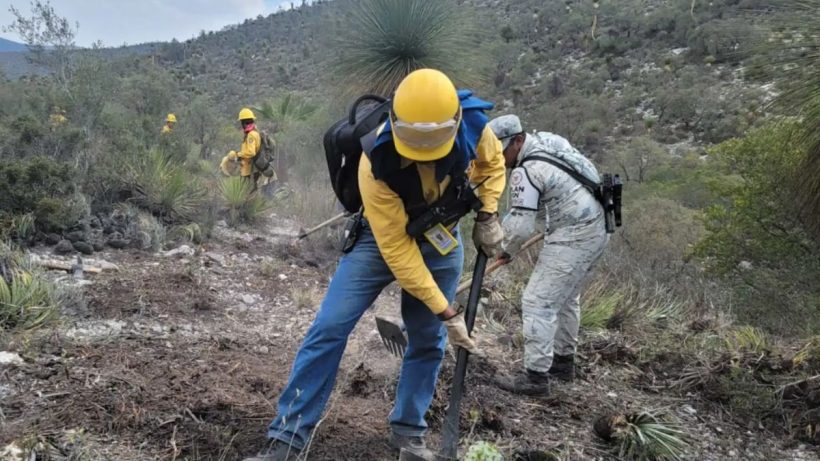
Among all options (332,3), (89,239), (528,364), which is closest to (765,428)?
(528,364)

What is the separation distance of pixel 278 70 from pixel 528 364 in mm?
36332

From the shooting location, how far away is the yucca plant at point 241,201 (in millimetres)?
8562

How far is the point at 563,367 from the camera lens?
3.92m

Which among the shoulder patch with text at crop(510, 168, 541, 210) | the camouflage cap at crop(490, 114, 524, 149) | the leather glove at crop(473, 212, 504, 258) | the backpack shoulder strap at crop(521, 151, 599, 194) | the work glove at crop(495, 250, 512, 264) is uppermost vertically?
the camouflage cap at crop(490, 114, 524, 149)

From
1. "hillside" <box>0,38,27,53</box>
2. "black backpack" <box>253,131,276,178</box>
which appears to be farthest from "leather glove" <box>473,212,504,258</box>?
"hillside" <box>0,38,27,53</box>

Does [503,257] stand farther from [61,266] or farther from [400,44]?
[400,44]

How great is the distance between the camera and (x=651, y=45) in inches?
1257

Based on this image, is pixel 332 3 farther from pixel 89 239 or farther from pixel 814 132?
pixel 814 132

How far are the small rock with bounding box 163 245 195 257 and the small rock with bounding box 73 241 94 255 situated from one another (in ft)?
2.41

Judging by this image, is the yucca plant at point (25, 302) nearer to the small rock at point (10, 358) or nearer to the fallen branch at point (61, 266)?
the small rock at point (10, 358)

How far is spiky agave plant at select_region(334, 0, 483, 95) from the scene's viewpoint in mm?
7469

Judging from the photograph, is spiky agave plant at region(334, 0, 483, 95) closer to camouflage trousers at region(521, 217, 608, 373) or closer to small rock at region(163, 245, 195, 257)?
small rock at region(163, 245, 195, 257)

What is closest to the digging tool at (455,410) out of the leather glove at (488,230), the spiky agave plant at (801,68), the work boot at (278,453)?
the leather glove at (488,230)

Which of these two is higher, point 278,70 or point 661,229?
point 278,70
